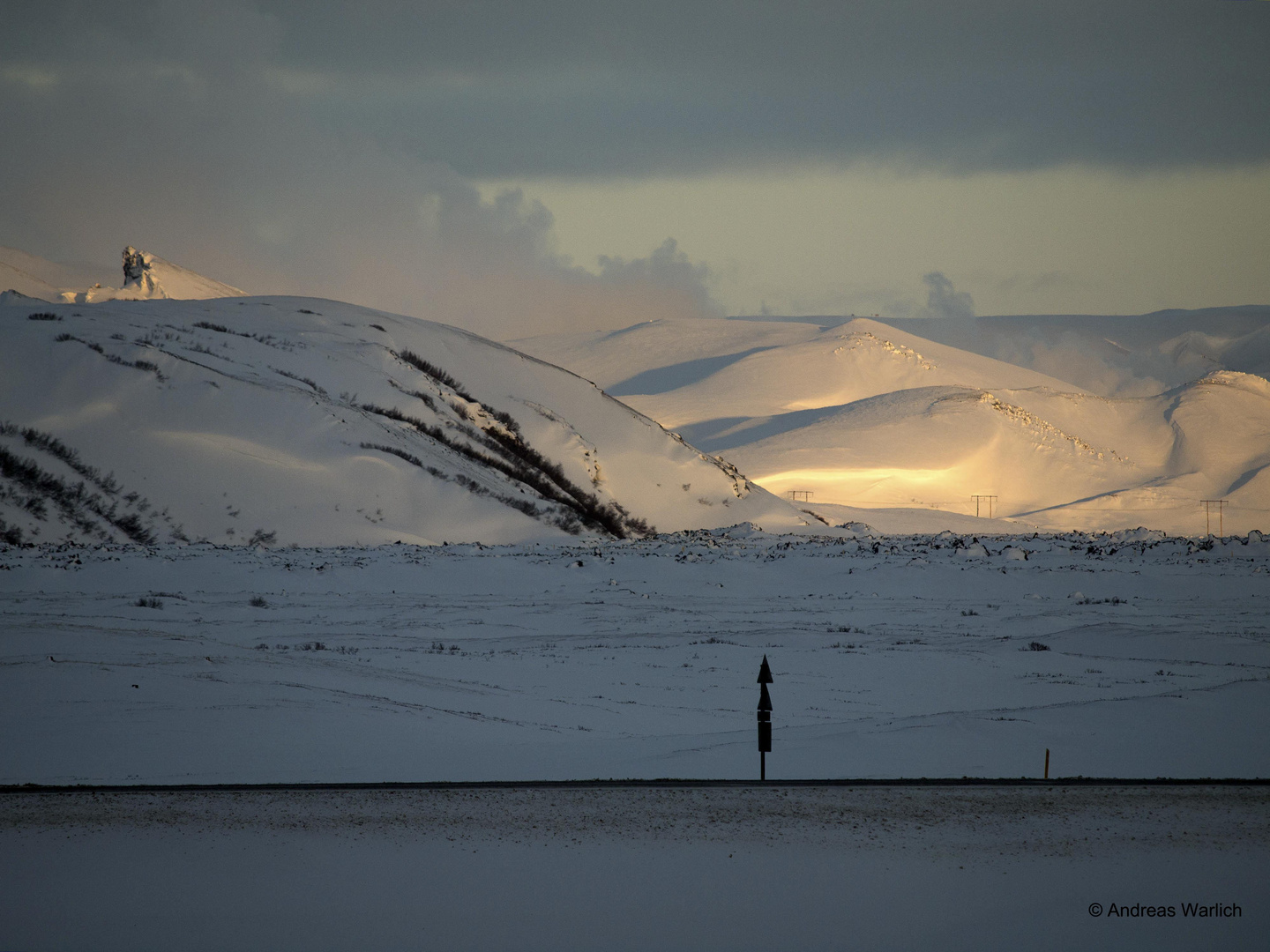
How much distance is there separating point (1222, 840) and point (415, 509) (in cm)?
2804

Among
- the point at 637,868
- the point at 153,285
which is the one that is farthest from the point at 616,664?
the point at 153,285

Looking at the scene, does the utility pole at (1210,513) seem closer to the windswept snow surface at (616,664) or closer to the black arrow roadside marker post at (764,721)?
the windswept snow surface at (616,664)

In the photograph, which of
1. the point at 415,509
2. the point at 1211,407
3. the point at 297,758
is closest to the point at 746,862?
the point at 297,758

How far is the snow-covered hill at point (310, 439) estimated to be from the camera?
1182 inches

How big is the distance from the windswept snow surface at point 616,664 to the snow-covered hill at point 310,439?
488cm

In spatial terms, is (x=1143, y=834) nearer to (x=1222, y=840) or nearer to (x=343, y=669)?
(x=1222, y=840)

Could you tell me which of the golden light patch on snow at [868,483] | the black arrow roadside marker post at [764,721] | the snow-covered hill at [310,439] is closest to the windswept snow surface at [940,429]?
the golden light patch on snow at [868,483]

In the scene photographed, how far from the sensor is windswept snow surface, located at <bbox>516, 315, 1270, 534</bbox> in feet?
291

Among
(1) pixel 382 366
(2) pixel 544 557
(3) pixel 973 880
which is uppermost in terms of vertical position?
(1) pixel 382 366

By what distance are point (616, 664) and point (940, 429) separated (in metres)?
86.4

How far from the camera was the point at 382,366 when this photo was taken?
137ft

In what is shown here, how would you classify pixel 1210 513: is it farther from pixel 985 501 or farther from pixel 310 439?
pixel 310 439

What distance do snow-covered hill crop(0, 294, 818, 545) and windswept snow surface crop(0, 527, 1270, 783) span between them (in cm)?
488

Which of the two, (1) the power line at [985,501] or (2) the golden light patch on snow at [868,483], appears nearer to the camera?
(1) the power line at [985,501]
